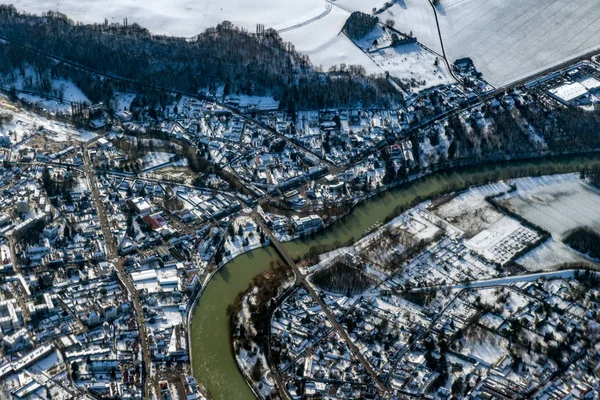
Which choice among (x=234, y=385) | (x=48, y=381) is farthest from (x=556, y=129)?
(x=48, y=381)

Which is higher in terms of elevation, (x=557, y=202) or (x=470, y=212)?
(x=557, y=202)

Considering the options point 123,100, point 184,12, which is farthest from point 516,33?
point 123,100

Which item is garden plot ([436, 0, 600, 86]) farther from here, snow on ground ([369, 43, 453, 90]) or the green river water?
the green river water

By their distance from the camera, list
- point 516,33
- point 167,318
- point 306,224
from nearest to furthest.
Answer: point 167,318
point 306,224
point 516,33

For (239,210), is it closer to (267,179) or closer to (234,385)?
(267,179)

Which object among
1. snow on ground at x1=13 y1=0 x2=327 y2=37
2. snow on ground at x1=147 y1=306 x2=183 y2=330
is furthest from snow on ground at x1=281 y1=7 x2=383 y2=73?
snow on ground at x1=147 y1=306 x2=183 y2=330

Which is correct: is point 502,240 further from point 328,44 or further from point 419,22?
point 419,22

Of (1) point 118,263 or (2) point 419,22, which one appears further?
(2) point 419,22
